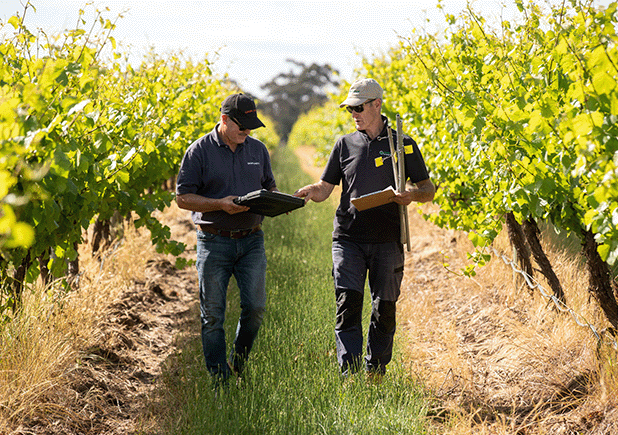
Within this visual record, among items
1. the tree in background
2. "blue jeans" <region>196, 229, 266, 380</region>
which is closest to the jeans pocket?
"blue jeans" <region>196, 229, 266, 380</region>

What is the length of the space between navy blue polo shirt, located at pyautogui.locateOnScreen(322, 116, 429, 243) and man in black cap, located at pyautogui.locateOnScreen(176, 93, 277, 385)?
0.61 meters

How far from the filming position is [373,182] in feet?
12.3

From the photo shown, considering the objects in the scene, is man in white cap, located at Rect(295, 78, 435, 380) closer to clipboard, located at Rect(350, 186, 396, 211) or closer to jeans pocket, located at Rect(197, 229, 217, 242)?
clipboard, located at Rect(350, 186, 396, 211)

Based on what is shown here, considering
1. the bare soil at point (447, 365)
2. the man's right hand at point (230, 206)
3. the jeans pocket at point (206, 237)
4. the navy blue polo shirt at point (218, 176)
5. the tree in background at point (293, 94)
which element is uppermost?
the tree in background at point (293, 94)

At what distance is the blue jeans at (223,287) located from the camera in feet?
12.0

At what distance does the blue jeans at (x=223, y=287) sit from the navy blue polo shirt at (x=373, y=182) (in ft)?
1.97

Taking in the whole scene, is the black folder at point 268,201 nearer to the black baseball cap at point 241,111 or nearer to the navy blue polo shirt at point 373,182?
the navy blue polo shirt at point 373,182

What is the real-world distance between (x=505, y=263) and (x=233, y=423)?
11.1ft

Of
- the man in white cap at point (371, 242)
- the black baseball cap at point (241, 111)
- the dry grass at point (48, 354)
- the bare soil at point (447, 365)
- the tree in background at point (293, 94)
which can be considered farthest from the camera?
the tree in background at point (293, 94)

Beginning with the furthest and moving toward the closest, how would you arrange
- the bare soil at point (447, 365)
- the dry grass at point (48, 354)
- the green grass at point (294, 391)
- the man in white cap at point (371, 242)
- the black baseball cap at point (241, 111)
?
the man in white cap at point (371, 242)
the black baseball cap at point (241, 111)
the bare soil at point (447, 365)
the dry grass at point (48, 354)
the green grass at point (294, 391)

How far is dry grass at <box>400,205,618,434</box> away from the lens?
3.33 meters

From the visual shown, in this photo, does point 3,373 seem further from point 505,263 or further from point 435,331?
point 505,263

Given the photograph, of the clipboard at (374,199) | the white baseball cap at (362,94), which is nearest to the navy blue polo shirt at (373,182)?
the clipboard at (374,199)

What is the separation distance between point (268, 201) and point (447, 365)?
177 cm
